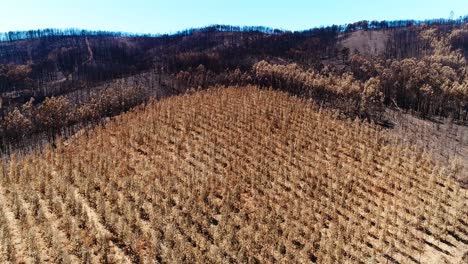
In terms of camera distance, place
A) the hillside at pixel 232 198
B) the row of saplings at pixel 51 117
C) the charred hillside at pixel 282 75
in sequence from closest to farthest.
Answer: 1. the hillside at pixel 232 198
2. the row of saplings at pixel 51 117
3. the charred hillside at pixel 282 75

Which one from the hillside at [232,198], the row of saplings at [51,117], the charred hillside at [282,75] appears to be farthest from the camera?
the charred hillside at [282,75]

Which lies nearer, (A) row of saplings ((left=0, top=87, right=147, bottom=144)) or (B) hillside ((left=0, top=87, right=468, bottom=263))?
(B) hillside ((left=0, top=87, right=468, bottom=263))

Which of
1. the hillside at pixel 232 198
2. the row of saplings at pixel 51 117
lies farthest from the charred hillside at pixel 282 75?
the hillside at pixel 232 198

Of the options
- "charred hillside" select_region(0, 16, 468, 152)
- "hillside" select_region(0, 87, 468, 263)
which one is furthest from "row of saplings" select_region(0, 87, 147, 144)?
"hillside" select_region(0, 87, 468, 263)

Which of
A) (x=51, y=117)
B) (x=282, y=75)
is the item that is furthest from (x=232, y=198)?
(x=282, y=75)

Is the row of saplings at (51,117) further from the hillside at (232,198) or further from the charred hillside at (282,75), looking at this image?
the hillside at (232,198)

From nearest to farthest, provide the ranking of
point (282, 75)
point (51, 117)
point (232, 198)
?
point (232, 198)
point (51, 117)
point (282, 75)

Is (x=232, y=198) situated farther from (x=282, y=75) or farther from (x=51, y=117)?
(x=282, y=75)

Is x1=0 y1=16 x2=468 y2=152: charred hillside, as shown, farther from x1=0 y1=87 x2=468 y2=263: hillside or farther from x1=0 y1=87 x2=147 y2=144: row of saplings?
x1=0 y1=87 x2=468 y2=263: hillside
